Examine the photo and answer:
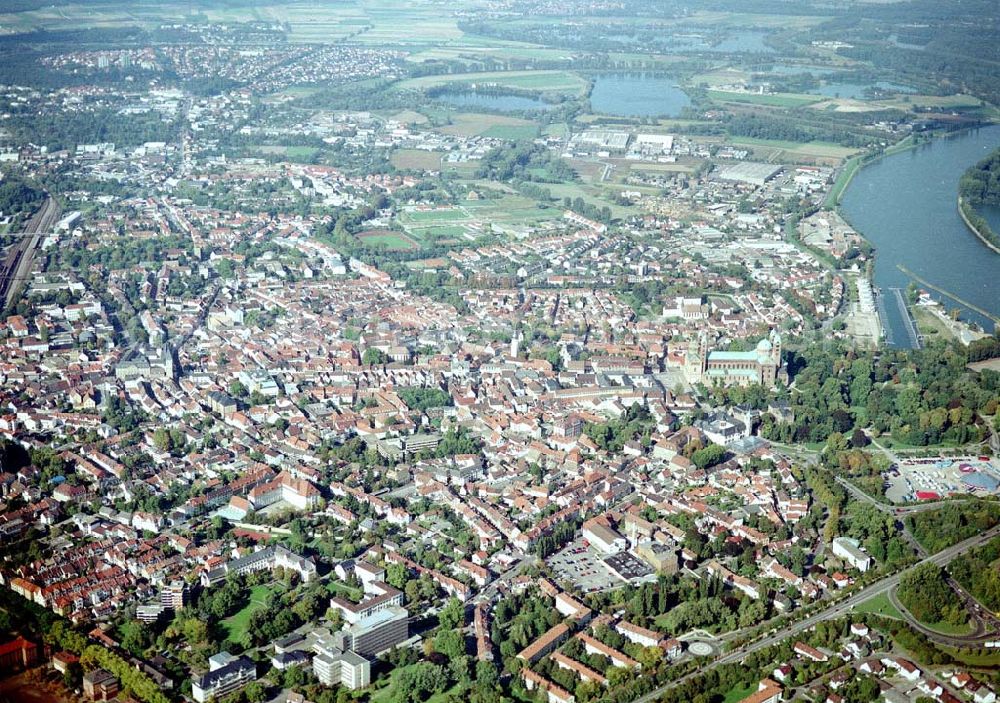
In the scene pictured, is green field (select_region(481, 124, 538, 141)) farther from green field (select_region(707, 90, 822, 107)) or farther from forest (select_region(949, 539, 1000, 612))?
forest (select_region(949, 539, 1000, 612))

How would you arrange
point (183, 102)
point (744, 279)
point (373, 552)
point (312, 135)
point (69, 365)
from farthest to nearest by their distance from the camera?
1. point (183, 102)
2. point (312, 135)
3. point (744, 279)
4. point (69, 365)
5. point (373, 552)

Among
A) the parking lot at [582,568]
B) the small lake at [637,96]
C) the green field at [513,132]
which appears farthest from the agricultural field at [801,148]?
the parking lot at [582,568]

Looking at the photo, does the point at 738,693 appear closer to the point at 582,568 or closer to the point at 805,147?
the point at 582,568

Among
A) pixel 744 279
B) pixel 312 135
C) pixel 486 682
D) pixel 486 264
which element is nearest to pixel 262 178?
pixel 312 135

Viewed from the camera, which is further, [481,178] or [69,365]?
[481,178]

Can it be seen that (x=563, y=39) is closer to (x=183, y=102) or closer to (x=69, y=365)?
(x=183, y=102)
